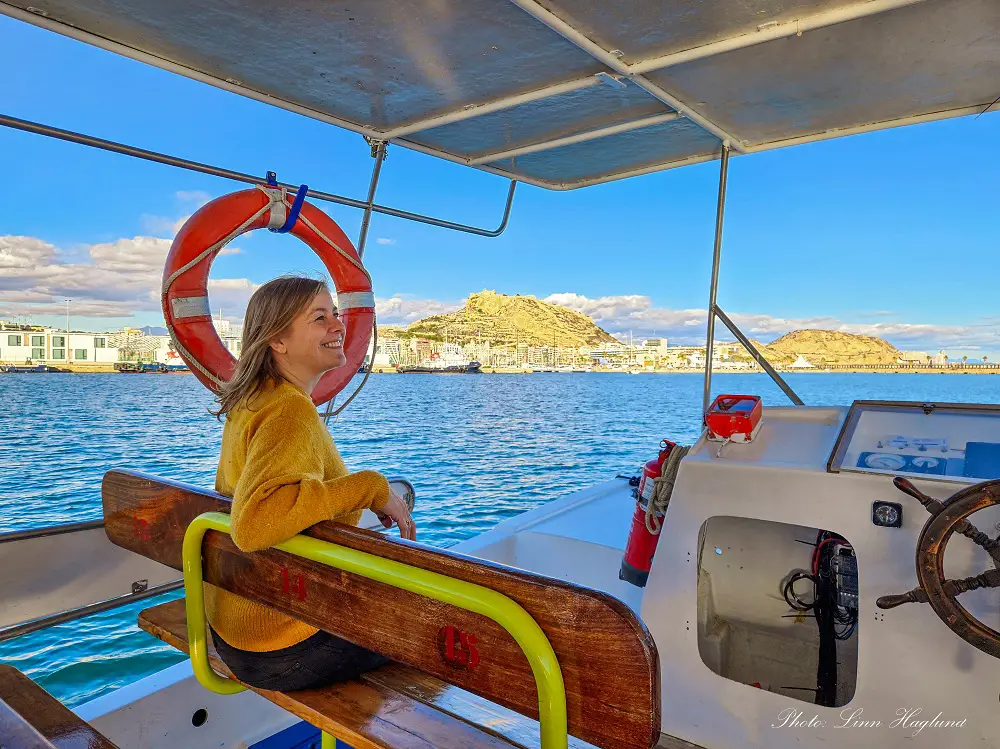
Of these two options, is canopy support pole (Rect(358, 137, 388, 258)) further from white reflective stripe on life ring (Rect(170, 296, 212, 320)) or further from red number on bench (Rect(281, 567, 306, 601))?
red number on bench (Rect(281, 567, 306, 601))

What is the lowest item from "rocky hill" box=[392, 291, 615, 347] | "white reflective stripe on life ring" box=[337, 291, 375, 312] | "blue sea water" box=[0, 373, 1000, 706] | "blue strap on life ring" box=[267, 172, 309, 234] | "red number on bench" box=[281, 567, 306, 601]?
"blue sea water" box=[0, 373, 1000, 706]

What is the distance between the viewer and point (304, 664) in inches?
50.2

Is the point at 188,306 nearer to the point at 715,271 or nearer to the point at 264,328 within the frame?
the point at 264,328

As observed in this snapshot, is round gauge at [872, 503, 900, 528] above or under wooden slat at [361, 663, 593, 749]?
above

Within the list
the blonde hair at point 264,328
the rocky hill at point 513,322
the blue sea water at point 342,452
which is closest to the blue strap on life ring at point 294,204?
the blonde hair at point 264,328


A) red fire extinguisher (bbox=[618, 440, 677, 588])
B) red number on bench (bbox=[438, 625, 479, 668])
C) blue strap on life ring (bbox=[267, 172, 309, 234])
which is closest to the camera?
red number on bench (bbox=[438, 625, 479, 668])

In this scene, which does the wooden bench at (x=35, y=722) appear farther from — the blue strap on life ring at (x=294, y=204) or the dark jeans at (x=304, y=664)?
the blue strap on life ring at (x=294, y=204)

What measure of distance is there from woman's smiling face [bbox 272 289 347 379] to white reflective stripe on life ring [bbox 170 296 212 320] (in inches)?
47.7

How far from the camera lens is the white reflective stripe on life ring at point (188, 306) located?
92.8 inches

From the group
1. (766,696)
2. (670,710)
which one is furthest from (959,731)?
(670,710)

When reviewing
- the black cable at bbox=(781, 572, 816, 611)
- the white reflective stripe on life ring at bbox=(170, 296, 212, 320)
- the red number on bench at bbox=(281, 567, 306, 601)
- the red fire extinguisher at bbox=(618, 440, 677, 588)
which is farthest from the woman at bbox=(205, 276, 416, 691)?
the black cable at bbox=(781, 572, 816, 611)

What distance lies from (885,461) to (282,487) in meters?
1.48

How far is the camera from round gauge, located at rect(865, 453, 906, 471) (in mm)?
1684

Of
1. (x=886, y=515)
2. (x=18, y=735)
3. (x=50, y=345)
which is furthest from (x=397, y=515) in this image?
(x=50, y=345)
